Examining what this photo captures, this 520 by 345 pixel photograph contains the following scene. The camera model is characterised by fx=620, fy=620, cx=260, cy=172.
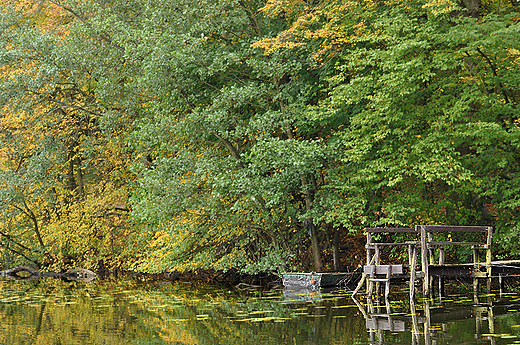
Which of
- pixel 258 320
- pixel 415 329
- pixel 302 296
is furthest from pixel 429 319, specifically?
pixel 302 296

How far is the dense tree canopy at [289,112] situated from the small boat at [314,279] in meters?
1.09

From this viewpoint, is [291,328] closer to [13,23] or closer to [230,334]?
[230,334]

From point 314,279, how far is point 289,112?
4.99 m

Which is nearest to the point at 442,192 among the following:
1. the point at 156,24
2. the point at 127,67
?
the point at 156,24

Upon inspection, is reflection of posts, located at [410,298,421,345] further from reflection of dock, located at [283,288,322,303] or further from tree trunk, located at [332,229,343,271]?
tree trunk, located at [332,229,343,271]

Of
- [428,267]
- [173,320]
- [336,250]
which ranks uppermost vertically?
[336,250]

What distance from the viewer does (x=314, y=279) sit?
16.8m

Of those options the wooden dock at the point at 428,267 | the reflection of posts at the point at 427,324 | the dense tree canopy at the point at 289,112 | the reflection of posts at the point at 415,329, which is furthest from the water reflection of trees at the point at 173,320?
the dense tree canopy at the point at 289,112

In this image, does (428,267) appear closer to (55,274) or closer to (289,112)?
(289,112)

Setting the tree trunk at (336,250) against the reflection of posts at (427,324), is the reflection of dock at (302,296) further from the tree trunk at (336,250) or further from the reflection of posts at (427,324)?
the tree trunk at (336,250)

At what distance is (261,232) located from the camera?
2023 cm

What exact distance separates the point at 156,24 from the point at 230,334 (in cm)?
1215

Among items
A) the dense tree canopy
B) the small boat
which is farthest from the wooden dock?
the small boat

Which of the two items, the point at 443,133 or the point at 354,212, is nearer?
the point at 443,133
